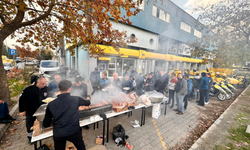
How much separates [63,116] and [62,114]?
41 millimetres

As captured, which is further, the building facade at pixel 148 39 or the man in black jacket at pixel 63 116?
the building facade at pixel 148 39

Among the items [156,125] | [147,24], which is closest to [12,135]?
[156,125]

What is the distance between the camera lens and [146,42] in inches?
532

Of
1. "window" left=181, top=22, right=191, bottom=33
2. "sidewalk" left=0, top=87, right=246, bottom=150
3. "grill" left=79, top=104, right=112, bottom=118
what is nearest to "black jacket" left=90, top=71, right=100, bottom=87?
"sidewalk" left=0, top=87, right=246, bottom=150

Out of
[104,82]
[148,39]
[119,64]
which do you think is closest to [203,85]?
[104,82]

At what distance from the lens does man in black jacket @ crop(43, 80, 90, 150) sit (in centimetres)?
176

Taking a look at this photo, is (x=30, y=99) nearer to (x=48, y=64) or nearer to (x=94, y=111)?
(x=94, y=111)

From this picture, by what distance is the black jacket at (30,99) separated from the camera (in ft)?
8.51

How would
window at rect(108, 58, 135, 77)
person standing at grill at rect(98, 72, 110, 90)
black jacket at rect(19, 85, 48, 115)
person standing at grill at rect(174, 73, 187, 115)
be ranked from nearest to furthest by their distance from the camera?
black jacket at rect(19, 85, 48, 115) < person standing at grill at rect(174, 73, 187, 115) < person standing at grill at rect(98, 72, 110, 90) < window at rect(108, 58, 135, 77)

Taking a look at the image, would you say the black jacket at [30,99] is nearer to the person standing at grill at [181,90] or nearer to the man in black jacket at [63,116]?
the man in black jacket at [63,116]

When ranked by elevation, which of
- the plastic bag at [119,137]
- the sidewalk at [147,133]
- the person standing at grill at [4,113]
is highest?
the person standing at grill at [4,113]

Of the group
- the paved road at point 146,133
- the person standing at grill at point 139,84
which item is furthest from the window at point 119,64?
the paved road at point 146,133

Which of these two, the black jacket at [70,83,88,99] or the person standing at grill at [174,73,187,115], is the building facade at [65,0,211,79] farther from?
the black jacket at [70,83,88,99]

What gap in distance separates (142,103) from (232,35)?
8.67 meters
